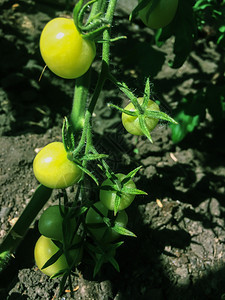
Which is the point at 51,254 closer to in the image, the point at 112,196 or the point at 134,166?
the point at 112,196

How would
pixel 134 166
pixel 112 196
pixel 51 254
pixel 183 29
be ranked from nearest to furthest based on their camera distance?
pixel 112 196
pixel 51 254
pixel 183 29
pixel 134 166

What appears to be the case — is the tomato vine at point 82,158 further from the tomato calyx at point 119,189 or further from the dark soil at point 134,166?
the dark soil at point 134,166

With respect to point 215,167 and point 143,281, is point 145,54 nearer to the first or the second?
point 215,167

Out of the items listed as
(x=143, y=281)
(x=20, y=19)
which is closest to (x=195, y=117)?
(x=143, y=281)

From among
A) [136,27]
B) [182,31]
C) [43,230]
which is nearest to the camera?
[43,230]

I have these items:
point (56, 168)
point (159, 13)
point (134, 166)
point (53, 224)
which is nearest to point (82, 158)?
point (56, 168)

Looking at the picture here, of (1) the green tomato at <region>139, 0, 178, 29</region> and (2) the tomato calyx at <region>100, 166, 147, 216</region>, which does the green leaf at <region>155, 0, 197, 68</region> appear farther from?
(2) the tomato calyx at <region>100, 166, 147, 216</region>

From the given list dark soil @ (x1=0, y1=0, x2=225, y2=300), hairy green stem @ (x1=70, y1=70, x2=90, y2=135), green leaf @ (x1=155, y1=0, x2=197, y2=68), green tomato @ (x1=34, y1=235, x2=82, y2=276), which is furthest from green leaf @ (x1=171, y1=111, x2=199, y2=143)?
green tomato @ (x1=34, y1=235, x2=82, y2=276)
